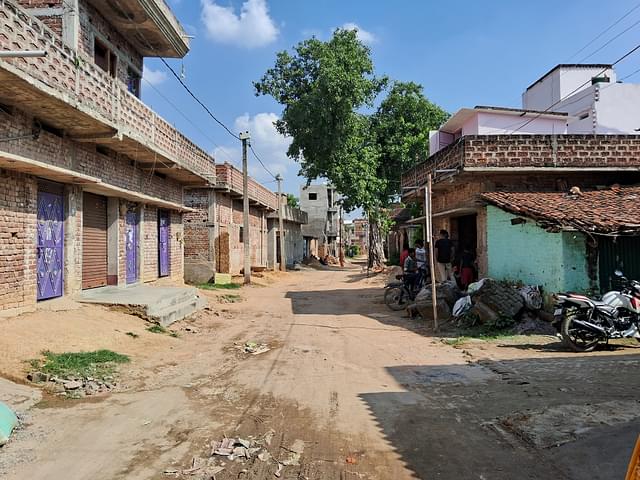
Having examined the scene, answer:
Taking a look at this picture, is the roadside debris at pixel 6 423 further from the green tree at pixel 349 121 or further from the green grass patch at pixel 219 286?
the green tree at pixel 349 121

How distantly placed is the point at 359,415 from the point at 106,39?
1186cm

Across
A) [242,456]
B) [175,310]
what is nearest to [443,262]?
[175,310]

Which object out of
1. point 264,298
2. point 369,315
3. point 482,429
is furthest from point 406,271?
point 482,429

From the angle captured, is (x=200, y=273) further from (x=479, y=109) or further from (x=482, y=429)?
(x=482, y=429)

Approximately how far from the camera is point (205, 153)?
18172 mm

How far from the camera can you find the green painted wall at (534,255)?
9539 mm

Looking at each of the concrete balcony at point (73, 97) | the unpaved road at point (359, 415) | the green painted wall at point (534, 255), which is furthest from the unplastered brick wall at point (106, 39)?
the green painted wall at point (534, 255)

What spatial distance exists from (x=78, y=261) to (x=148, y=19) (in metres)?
6.56

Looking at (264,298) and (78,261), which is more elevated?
(78,261)

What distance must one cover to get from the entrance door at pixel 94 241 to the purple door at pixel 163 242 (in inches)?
142

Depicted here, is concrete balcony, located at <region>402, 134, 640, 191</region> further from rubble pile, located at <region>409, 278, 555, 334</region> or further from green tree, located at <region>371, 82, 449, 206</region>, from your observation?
green tree, located at <region>371, 82, 449, 206</region>

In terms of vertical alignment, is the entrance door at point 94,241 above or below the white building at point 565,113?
below

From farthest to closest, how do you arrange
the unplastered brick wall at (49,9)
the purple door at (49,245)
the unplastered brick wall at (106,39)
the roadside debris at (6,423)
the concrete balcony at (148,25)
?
the concrete balcony at (148,25) < the unplastered brick wall at (106,39) < the unplastered brick wall at (49,9) < the purple door at (49,245) < the roadside debris at (6,423)

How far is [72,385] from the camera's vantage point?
5.76 m
